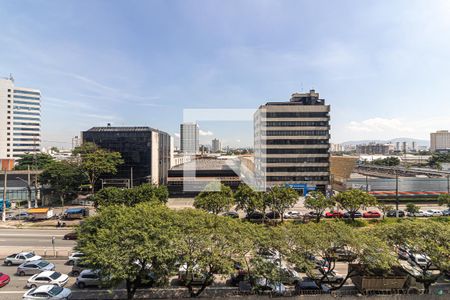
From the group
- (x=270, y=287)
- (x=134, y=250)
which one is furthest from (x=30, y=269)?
(x=270, y=287)

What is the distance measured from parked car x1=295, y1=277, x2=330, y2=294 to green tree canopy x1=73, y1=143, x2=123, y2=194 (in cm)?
3260

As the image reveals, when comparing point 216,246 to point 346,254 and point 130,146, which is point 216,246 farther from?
point 130,146

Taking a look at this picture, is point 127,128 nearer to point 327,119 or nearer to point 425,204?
point 327,119

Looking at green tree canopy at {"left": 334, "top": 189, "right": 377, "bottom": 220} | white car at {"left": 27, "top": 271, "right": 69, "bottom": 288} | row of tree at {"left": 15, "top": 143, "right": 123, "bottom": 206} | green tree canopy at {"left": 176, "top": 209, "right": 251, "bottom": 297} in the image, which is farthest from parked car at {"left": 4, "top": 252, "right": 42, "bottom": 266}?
green tree canopy at {"left": 334, "top": 189, "right": 377, "bottom": 220}

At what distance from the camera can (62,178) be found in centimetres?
3638

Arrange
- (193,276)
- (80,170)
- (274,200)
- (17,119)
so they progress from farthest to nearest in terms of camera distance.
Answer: (17,119), (80,170), (274,200), (193,276)

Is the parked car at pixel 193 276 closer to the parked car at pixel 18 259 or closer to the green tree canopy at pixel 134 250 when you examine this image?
the green tree canopy at pixel 134 250

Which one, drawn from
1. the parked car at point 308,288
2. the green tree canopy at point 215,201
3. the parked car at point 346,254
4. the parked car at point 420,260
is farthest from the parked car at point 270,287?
the green tree canopy at point 215,201

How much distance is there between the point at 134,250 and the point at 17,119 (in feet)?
335

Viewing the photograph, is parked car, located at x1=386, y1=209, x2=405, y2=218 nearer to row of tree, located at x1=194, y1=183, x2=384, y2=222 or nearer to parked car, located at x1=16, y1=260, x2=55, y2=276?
row of tree, located at x1=194, y1=183, x2=384, y2=222

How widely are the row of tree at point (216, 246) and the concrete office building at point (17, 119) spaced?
90265 mm

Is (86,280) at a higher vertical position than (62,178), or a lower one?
lower

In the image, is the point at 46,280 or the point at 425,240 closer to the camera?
the point at 425,240

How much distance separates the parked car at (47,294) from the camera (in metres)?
12.9
